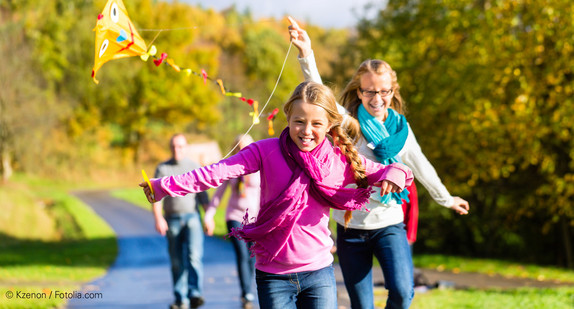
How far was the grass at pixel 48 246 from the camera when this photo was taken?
31.0ft

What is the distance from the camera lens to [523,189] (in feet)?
49.8

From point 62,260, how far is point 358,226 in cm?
1131

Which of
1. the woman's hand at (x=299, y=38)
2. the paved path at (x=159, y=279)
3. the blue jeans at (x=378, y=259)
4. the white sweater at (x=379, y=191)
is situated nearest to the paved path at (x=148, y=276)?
the paved path at (x=159, y=279)

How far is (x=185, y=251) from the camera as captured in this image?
7.05 meters

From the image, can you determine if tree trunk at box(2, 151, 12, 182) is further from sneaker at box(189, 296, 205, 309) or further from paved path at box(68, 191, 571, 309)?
sneaker at box(189, 296, 205, 309)

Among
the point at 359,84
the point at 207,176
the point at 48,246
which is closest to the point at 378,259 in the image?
the point at 359,84

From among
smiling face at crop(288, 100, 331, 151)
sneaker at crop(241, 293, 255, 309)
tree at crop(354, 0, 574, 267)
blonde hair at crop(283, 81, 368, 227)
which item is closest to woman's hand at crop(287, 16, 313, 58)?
blonde hair at crop(283, 81, 368, 227)

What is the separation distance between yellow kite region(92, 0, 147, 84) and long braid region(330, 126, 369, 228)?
5.42ft

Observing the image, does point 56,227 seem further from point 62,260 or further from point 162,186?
point 162,186

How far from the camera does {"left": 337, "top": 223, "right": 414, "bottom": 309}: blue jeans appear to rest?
3992 mm

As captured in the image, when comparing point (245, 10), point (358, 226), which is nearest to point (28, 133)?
point (358, 226)

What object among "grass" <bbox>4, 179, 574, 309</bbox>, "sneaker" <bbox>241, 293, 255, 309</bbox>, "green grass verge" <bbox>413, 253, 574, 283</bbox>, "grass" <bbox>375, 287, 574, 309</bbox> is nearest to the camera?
"sneaker" <bbox>241, 293, 255, 309</bbox>

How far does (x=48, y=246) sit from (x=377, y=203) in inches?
588

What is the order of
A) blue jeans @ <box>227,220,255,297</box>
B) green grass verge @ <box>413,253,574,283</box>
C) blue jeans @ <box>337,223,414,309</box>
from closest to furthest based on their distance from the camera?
blue jeans @ <box>337,223,414,309</box> < blue jeans @ <box>227,220,255,297</box> < green grass verge @ <box>413,253,574,283</box>
